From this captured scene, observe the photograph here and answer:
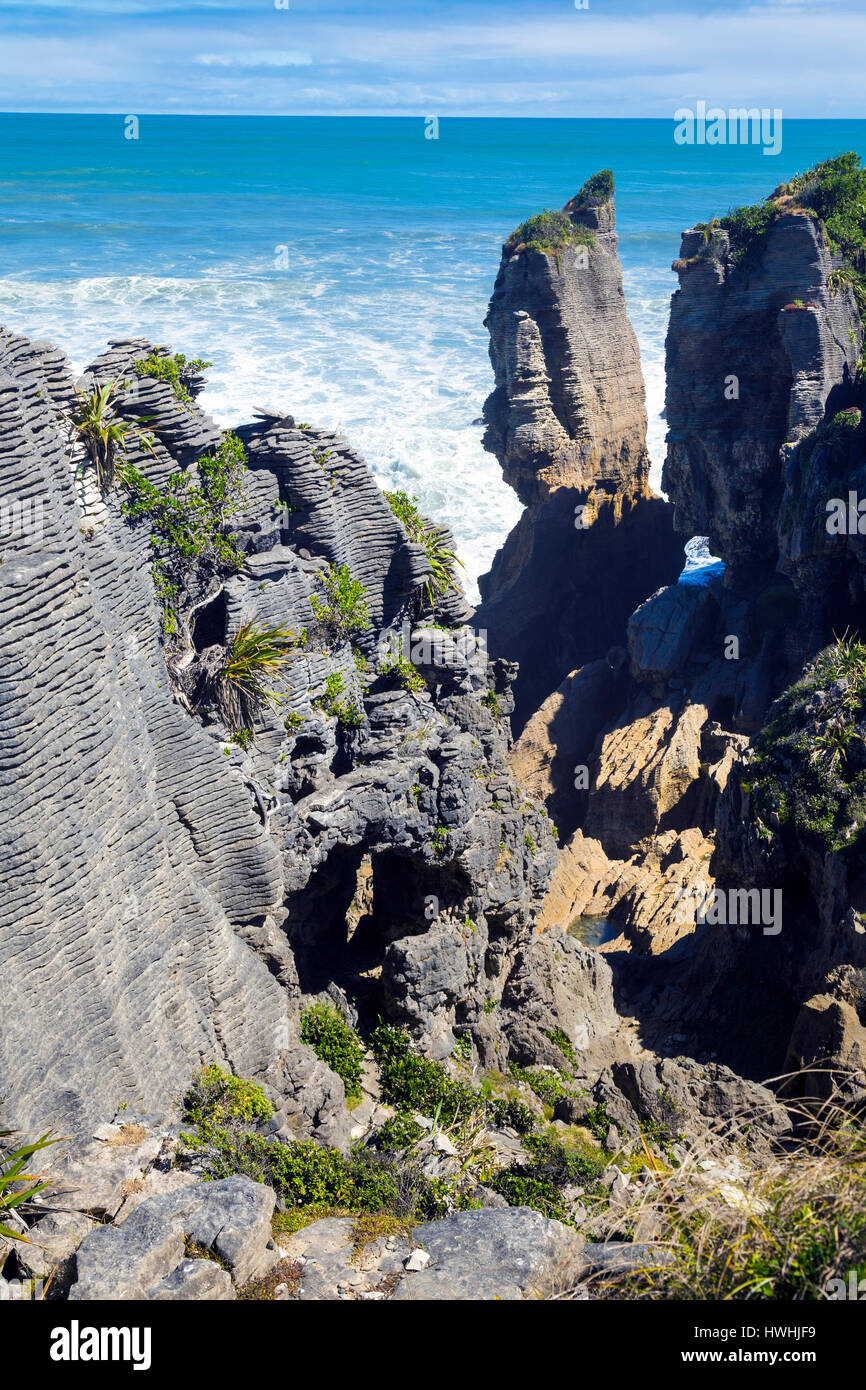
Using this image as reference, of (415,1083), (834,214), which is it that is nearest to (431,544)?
(415,1083)

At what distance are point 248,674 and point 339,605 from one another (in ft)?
8.89

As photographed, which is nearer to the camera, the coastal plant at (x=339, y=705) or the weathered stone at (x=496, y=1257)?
the weathered stone at (x=496, y=1257)

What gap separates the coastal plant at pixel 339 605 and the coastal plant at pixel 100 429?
13.7 ft

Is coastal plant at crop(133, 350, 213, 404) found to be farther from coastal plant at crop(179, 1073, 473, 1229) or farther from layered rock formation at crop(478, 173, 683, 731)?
layered rock formation at crop(478, 173, 683, 731)

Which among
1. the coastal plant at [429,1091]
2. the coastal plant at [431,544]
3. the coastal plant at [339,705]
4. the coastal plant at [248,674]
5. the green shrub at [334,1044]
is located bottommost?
the coastal plant at [429,1091]

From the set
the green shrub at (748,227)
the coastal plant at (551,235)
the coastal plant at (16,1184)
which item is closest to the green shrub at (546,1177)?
the coastal plant at (16,1184)

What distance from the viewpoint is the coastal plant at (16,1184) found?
9.73 meters

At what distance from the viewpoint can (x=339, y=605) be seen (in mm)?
17953

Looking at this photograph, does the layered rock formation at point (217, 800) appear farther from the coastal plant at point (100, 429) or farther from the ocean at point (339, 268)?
the ocean at point (339, 268)

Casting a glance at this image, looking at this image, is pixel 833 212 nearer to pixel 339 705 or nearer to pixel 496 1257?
pixel 339 705

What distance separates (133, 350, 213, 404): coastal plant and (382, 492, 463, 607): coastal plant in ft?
13.7
